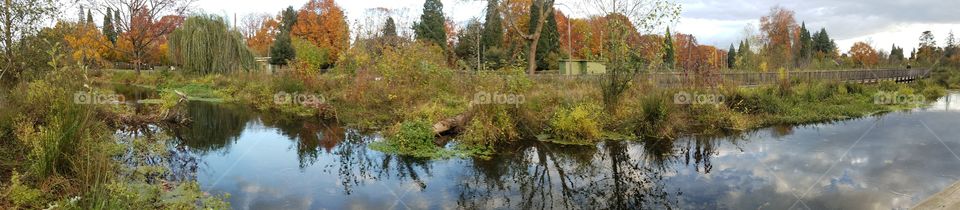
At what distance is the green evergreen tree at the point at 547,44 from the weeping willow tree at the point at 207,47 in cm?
1751

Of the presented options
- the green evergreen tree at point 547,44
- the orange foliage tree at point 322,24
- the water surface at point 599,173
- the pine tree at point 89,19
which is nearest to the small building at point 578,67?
the green evergreen tree at point 547,44

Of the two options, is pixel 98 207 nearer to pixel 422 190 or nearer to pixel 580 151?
pixel 422 190

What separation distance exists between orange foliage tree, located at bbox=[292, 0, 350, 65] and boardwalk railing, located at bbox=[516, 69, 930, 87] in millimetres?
27375

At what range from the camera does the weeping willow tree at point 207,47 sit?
27.8 meters

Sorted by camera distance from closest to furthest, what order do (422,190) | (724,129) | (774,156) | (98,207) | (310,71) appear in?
(98,207), (422,190), (774,156), (724,129), (310,71)

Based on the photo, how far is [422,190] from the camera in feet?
20.7

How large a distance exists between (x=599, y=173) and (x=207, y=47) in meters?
26.3

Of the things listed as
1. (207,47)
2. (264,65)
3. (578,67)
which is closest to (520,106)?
(578,67)

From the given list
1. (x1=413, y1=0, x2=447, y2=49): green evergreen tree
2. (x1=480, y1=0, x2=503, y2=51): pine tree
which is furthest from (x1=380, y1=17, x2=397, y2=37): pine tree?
(x1=480, y1=0, x2=503, y2=51): pine tree

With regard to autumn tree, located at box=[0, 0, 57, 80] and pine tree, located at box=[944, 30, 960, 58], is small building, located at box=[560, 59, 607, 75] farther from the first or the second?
pine tree, located at box=[944, 30, 960, 58]

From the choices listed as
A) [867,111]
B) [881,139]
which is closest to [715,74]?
[881,139]

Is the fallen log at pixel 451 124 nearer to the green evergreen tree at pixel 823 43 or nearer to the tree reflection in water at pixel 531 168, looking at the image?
the tree reflection in water at pixel 531 168

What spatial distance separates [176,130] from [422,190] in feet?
24.0

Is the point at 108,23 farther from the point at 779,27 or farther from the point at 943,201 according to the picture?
the point at 779,27
